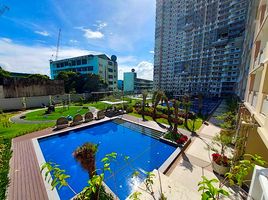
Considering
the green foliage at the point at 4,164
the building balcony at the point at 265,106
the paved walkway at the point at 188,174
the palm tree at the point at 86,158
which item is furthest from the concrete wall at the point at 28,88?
the building balcony at the point at 265,106

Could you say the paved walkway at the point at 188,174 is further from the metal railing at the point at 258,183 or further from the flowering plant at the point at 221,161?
the metal railing at the point at 258,183

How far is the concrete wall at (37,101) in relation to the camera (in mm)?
23150

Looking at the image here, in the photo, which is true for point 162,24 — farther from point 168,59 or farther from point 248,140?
point 248,140

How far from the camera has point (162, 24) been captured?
6531cm

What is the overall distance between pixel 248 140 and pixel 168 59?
62.7 metres

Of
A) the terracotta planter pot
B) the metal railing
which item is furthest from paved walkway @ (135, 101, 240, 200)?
the metal railing

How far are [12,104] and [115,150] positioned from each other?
21.7 metres

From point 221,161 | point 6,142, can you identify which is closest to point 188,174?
point 221,161

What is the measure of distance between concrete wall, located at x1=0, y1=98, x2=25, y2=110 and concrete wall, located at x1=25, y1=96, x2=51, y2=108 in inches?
33.9

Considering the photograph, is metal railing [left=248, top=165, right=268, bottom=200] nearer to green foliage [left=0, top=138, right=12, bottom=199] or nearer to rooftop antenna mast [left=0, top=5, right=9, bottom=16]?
green foliage [left=0, top=138, right=12, bottom=199]

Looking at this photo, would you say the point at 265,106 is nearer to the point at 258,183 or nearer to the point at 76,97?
the point at 258,183

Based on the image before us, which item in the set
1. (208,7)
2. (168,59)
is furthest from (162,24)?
(208,7)

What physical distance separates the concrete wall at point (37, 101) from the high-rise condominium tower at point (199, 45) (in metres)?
47.4

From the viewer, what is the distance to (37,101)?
79.6ft
